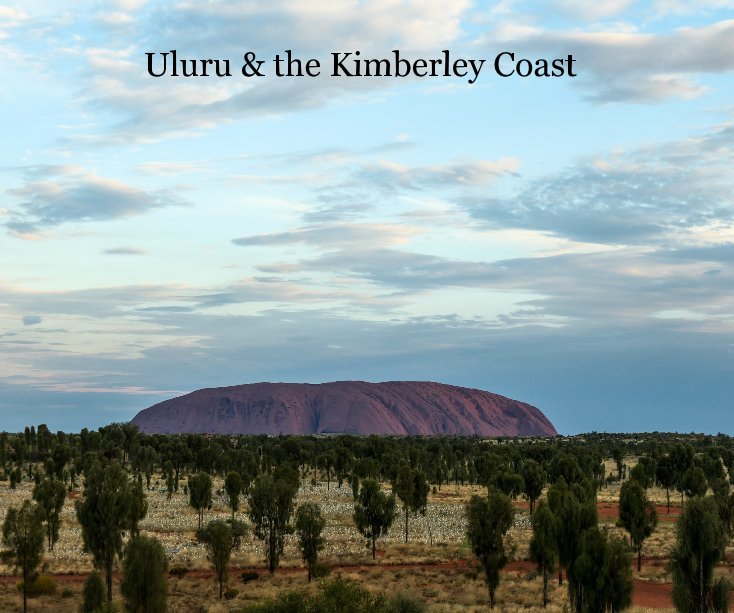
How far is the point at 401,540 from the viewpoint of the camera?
90500mm

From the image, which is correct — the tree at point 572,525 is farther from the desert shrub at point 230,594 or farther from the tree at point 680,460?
the tree at point 680,460

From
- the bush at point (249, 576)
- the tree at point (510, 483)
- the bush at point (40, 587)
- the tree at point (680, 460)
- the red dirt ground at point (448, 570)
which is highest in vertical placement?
the tree at point (680, 460)

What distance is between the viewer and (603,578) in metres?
49.0

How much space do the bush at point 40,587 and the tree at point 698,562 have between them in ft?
149

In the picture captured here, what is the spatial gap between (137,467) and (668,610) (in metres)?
116

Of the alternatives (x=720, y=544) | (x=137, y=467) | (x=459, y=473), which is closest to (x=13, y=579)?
(x=720, y=544)

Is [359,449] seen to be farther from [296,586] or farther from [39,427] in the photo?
[296,586]

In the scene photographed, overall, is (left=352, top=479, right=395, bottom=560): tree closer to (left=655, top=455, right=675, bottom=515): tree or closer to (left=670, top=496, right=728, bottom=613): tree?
(left=670, top=496, right=728, bottom=613): tree

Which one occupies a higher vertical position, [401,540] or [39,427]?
[39,427]

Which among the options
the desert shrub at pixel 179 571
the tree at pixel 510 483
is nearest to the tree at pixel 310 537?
the desert shrub at pixel 179 571

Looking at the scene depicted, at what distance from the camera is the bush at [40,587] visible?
62.2 m

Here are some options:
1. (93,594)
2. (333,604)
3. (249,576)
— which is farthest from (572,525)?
(93,594)

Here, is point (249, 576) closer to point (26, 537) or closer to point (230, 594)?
point (230, 594)

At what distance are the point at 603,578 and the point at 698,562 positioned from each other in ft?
18.4
